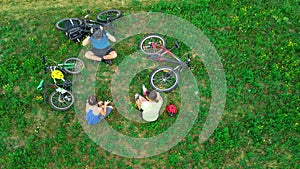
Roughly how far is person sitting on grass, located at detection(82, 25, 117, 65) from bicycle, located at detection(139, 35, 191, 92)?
1301 millimetres

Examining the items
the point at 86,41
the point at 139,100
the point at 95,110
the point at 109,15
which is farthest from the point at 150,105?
the point at 109,15

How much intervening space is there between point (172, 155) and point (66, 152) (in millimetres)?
3656

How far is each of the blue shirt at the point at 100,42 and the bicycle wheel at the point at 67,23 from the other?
1.66 meters

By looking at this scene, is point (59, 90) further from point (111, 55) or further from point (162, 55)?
point (162, 55)

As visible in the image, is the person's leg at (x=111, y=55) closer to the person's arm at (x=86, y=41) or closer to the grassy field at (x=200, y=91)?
the grassy field at (x=200, y=91)

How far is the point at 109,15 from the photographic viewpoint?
1332cm

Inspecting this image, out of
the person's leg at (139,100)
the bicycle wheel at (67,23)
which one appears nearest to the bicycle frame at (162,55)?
the person's leg at (139,100)

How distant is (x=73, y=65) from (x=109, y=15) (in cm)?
289

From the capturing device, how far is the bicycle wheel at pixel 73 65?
12.0 meters

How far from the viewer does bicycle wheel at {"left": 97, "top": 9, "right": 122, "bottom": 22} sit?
13.2 m

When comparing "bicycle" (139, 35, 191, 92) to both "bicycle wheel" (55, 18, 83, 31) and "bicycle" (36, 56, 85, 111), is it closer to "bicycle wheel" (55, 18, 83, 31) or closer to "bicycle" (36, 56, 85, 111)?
"bicycle wheel" (55, 18, 83, 31)

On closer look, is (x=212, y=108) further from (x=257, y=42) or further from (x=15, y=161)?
(x=15, y=161)

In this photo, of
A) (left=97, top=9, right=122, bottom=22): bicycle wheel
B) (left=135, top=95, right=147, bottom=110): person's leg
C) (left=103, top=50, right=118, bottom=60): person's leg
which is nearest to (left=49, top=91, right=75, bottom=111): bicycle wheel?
(left=103, top=50, right=118, bottom=60): person's leg

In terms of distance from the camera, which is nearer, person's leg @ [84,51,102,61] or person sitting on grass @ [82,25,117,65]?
person sitting on grass @ [82,25,117,65]
